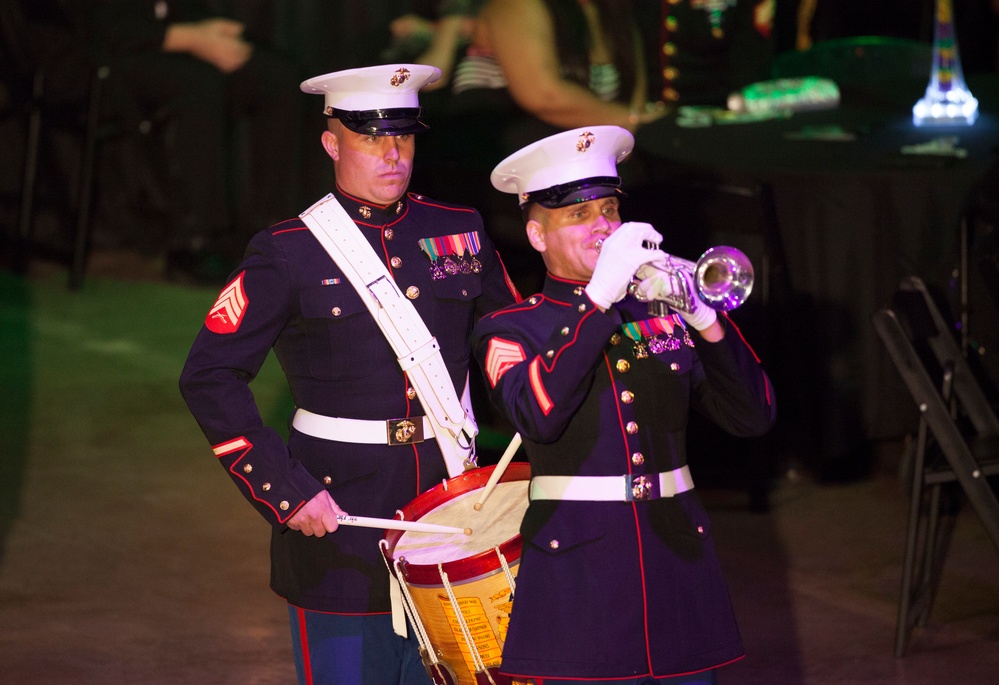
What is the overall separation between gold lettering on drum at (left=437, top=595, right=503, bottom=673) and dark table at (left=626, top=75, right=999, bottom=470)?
293cm

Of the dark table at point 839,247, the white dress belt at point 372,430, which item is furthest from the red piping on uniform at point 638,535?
the dark table at point 839,247

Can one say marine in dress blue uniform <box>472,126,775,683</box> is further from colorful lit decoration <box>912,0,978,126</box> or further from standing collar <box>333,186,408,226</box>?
colorful lit decoration <box>912,0,978,126</box>

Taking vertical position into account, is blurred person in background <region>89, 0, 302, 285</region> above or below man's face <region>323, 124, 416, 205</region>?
below

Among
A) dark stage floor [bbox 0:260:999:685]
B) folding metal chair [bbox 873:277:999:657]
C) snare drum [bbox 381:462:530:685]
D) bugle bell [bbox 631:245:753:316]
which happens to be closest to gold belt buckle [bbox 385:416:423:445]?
snare drum [bbox 381:462:530:685]

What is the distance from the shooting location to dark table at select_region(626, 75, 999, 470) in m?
5.49

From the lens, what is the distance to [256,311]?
10.3 ft

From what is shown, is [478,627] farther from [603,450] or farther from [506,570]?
[603,450]

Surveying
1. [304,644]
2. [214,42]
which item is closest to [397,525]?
[304,644]

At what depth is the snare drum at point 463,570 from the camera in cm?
280

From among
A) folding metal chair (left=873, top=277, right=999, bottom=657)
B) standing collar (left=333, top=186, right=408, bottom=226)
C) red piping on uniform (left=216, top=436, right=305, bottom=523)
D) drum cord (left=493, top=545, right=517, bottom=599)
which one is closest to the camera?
drum cord (left=493, top=545, right=517, bottom=599)

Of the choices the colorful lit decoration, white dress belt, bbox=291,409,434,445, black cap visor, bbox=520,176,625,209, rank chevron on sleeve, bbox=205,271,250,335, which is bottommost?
the colorful lit decoration

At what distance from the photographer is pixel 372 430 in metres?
3.21

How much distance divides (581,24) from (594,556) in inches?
267

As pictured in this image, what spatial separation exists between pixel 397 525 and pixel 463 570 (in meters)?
0.28
